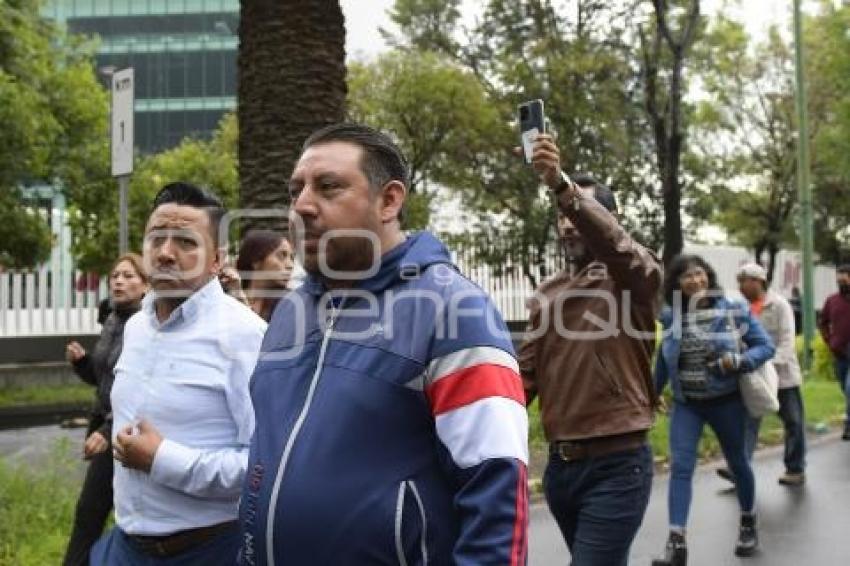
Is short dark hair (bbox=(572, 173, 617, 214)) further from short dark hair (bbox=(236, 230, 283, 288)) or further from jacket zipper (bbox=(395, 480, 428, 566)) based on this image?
jacket zipper (bbox=(395, 480, 428, 566))

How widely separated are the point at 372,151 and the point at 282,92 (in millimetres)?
4980

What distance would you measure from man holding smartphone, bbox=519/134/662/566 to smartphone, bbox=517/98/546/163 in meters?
0.43

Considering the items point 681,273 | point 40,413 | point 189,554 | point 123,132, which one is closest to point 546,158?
point 189,554

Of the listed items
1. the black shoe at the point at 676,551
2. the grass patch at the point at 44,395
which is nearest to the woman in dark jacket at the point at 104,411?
the black shoe at the point at 676,551

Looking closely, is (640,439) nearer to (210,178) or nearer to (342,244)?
(342,244)

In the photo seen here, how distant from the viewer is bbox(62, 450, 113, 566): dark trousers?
16.0 ft

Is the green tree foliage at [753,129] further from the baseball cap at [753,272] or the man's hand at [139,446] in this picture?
the man's hand at [139,446]

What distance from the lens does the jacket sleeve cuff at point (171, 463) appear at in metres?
2.84

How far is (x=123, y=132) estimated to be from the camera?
6441 millimetres

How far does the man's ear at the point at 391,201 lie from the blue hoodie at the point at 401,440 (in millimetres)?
121

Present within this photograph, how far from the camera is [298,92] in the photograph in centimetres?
718

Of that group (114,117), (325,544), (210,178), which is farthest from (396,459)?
(210,178)

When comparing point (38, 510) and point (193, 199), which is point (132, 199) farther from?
point (193, 199)

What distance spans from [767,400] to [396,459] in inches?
180
